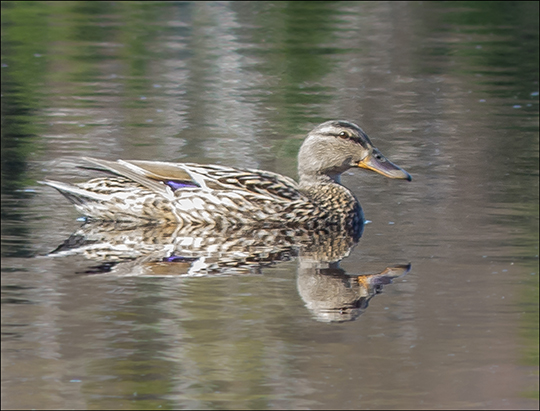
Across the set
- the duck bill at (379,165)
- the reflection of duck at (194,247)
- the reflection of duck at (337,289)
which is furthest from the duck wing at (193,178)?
the reflection of duck at (337,289)

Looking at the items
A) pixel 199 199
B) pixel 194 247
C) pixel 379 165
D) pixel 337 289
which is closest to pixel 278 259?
pixel 194 247

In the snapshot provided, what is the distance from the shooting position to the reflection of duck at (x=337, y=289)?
7527mm

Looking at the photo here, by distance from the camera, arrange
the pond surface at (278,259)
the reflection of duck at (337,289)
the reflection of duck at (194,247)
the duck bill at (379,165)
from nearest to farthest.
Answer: the pond surface at (278,259) < the reflection of duck at (337,289) < the reflection of duck at (194,247) < the duck bill at (379,165)

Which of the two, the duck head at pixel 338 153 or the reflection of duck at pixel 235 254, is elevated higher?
the duck head at pixel 338 153

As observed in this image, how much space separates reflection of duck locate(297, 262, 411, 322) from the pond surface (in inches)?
0.9

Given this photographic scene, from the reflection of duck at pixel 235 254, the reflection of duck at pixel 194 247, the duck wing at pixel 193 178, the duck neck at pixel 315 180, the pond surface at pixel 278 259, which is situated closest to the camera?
the pond surface at pixel 278 259

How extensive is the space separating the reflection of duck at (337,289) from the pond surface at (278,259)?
0.02 metres

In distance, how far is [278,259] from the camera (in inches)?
347

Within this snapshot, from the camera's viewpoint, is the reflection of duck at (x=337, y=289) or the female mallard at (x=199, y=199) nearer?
the reflection of duck at (x=337, y=289)

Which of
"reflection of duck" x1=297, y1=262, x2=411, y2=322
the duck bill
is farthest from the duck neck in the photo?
"reflection of duck" x1=297, y1=262, x2=411, y2=322

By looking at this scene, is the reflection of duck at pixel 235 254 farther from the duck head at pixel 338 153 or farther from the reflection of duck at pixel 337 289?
the duck head at pixel 338 153

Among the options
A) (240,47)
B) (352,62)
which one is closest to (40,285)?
(352,62)

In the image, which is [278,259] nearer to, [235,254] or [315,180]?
[235,254]

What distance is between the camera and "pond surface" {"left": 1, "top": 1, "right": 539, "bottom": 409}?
6.32 meters
